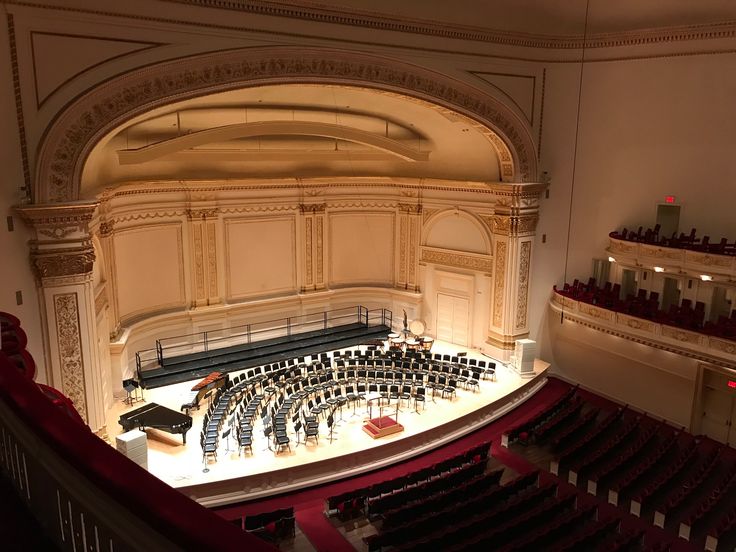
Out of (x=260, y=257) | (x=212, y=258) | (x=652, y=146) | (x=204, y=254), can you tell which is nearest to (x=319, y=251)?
(x=260, y=257)

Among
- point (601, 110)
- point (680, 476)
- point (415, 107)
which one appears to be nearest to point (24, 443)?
point (680, 476)

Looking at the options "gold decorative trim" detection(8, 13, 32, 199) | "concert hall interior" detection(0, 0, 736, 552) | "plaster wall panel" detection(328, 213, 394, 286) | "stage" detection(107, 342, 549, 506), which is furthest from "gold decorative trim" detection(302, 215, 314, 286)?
"gold decorative trim" detection(8, 13, 32, 199)

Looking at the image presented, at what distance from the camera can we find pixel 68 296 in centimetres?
1007

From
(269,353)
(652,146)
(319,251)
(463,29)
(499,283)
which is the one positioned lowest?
(269,353)

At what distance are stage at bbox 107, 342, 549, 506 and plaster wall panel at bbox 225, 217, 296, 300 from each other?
3945 millimetres

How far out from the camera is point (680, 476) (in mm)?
11344

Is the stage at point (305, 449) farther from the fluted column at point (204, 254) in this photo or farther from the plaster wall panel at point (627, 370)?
the fluted column at point (204, 254)

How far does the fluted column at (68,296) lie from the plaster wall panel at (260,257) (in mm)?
6889

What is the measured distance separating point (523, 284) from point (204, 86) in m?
10.3

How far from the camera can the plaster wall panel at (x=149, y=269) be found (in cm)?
1492

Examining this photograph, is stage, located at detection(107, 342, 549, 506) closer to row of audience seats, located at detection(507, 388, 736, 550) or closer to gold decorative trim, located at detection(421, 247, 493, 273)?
row of audience seats, located at detection(507, 388, 736, 550)

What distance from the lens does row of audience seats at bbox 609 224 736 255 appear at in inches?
505

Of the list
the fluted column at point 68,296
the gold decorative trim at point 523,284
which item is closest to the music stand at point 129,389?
the fluted column at point 68,296

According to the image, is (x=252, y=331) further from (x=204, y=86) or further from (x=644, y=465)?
(x=644, y=465)
